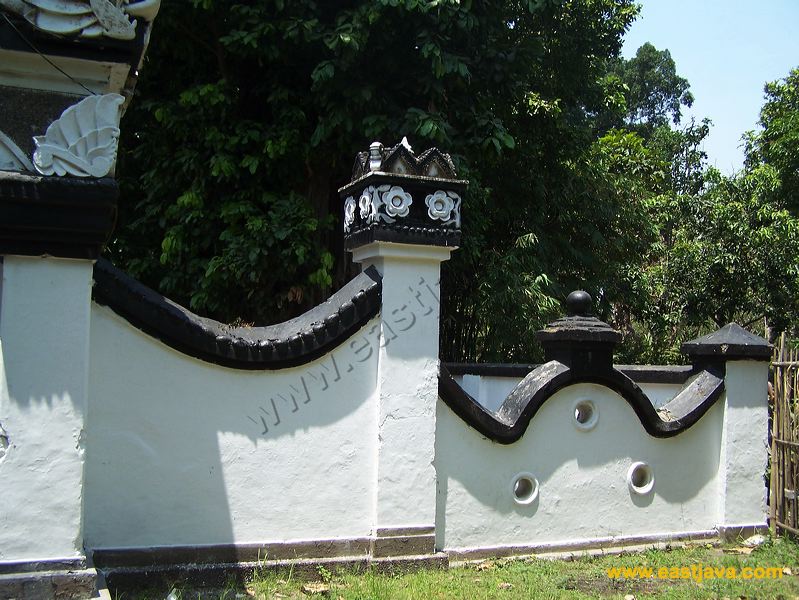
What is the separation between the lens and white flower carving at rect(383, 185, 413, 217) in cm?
461

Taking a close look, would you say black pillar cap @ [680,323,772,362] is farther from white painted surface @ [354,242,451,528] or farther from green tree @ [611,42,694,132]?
green tree @ [611,42,694,132]

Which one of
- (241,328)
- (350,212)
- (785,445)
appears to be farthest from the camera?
(785,445)

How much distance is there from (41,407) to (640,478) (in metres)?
4.07

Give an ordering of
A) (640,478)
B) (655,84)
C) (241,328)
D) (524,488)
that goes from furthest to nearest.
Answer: (655,84), (640,478), (524,488), (241,328)

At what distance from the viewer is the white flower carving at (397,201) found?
15.1 feet

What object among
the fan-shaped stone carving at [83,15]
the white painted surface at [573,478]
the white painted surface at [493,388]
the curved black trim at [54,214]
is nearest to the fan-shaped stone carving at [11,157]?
the curved black trim at [54,214]

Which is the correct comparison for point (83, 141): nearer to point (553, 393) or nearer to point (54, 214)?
point (54, 214)

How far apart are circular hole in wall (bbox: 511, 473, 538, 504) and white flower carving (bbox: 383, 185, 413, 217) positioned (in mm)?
1893

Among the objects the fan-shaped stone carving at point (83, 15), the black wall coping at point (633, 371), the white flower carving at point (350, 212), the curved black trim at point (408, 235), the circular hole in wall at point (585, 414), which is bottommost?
the circular hole in wall at point (585, 414)

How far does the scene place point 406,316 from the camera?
4.76m

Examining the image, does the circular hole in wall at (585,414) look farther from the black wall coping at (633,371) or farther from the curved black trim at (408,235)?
the black wall coping at (633,371)

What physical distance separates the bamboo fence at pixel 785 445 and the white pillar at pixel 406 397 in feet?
9.12

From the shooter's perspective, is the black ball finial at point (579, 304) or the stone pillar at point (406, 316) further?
the black ball finial at point (579, 304)

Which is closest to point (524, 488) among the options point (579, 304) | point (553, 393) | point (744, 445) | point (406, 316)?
point (553, 393)
